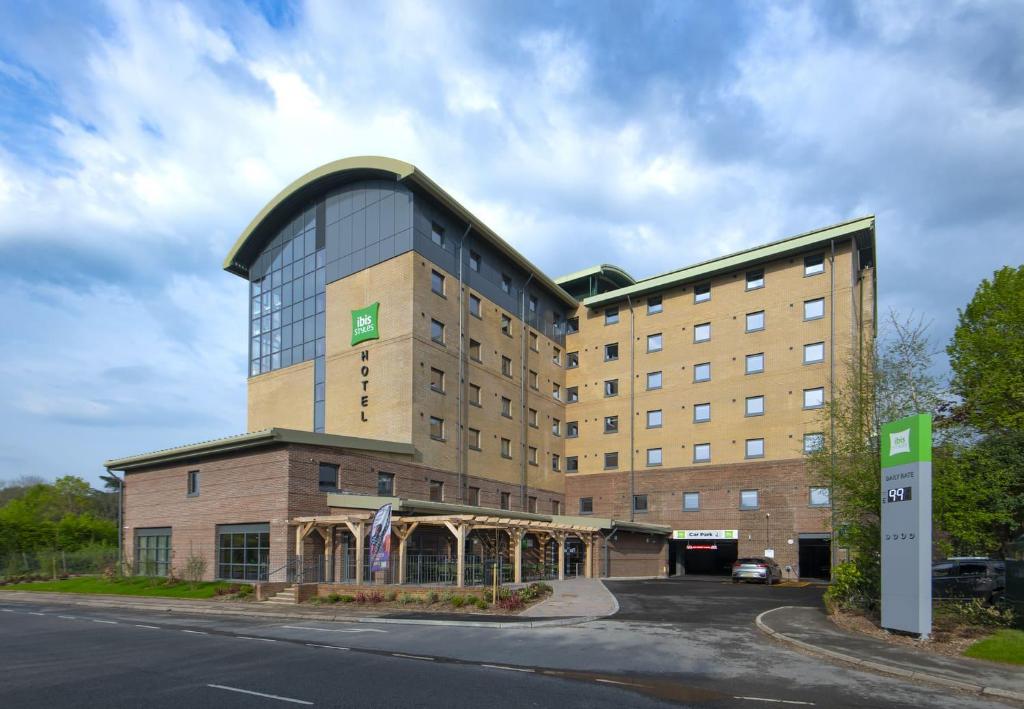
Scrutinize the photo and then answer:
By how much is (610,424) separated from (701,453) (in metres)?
6.66

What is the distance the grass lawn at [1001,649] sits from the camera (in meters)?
12.3

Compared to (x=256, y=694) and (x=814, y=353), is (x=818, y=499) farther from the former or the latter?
(x=256, y=694)

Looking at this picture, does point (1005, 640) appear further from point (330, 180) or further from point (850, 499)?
point (330, 180)

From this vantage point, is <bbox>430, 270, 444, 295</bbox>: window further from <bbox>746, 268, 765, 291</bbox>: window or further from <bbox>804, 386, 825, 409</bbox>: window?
<bbox>804, 386, 825, 409</bbox>: window

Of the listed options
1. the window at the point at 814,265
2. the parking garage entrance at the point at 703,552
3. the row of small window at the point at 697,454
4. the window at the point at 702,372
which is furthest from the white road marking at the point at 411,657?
the window at the point at 814,265

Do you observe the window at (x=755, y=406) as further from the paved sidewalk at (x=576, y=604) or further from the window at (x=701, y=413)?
the paved sidewalk at (x=576, y=604)

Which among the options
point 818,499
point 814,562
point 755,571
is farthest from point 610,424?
point 755,571

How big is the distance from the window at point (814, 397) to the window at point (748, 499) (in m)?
5.76

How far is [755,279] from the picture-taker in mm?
43594

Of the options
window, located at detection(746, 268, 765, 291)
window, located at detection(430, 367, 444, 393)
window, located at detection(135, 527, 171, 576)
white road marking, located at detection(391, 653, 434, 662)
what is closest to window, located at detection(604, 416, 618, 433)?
window, located at detection(746, 268, 765, 291)

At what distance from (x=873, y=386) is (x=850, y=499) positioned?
11.8 ft

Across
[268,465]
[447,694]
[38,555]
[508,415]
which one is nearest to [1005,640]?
[447,694]

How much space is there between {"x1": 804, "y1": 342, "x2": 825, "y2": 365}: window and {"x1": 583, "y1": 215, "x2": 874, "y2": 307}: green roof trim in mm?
5528

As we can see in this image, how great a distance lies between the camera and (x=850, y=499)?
1883 centimetres
